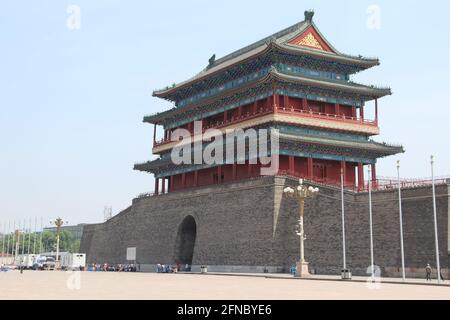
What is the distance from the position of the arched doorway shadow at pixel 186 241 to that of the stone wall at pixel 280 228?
536 millimetres

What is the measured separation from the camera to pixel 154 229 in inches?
2429

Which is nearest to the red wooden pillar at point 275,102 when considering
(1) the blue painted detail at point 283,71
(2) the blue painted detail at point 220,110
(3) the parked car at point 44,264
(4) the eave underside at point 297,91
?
(4) the eave underside at point 297,91

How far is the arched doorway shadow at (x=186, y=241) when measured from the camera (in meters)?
57.8

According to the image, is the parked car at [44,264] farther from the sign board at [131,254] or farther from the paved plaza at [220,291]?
the paved plaza at [220,291]

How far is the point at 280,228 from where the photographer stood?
152 feet

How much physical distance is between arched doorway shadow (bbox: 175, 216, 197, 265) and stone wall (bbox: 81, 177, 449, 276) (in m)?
0.54

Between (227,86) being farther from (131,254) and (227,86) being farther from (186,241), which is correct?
(131,254)

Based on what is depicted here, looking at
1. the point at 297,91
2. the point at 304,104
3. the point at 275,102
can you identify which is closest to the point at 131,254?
the point at 275,102

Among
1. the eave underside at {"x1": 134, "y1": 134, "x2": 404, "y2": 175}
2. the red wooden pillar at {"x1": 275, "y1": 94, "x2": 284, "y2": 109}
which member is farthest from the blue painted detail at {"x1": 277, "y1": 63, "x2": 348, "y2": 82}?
the eave underside at {"x1": 134, "y1": 134, "x2": 404, "y2": 175}

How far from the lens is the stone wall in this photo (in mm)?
39344

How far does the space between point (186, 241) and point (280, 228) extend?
14795 millimetres
